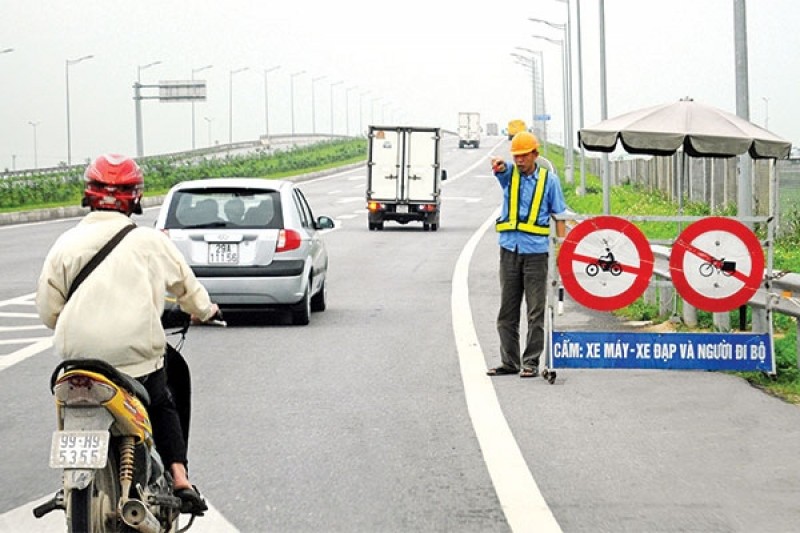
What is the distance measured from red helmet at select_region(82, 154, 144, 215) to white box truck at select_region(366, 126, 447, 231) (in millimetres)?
34790

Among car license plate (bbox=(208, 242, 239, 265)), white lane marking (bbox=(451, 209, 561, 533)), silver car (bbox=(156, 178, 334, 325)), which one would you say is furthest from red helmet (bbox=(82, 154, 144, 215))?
car license plate (bbox=(208, 242, 239, 265))

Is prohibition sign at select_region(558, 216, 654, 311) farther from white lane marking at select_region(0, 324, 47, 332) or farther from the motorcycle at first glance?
the motorcycle

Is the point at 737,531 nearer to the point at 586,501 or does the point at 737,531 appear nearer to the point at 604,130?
the point at 586,501

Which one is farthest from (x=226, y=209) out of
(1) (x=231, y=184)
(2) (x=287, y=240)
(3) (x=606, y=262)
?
(3) (x=606, y=262)

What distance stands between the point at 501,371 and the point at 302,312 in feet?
14.1

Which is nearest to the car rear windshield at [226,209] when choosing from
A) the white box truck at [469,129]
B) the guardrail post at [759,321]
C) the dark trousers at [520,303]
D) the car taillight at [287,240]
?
the car taillight at [287,240]

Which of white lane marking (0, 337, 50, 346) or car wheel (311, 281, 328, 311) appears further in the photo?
car wheel (311, 281, 328, 311)

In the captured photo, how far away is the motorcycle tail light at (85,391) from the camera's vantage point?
5281 mm

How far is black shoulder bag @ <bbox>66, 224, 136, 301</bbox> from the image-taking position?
5.72m

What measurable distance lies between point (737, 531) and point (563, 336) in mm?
5103

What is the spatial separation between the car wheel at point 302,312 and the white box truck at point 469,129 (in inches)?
4605

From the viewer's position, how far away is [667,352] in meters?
11.7

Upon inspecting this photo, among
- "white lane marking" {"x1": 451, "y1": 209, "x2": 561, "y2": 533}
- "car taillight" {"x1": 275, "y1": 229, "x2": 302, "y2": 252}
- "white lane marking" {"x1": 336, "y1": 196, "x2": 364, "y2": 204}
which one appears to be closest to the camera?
"white lane marking" {"x1": 451, "y1": 209, "x2": 561, "y2": 533}

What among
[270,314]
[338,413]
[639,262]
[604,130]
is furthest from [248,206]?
[338,413]
